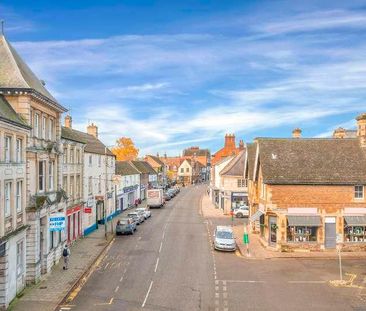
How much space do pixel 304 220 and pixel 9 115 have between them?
2549 cm

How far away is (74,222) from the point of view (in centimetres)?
4116

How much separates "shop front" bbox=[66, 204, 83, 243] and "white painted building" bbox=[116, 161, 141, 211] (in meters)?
20.2

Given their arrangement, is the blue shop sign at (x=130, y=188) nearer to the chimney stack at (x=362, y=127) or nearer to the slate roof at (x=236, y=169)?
the slate roof at (x=236, y=169)


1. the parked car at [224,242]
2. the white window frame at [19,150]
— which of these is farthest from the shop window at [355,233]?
the white window frame at [19,150]

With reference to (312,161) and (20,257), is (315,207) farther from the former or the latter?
(20,257)

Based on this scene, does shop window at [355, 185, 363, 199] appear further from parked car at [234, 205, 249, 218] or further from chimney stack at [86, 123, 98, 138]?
chimney stack at [86, 123, 98, 138]

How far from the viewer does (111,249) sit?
126 feet

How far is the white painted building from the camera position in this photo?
221 feet

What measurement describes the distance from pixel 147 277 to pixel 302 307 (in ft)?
33.8

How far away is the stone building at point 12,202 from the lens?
21.8 meters

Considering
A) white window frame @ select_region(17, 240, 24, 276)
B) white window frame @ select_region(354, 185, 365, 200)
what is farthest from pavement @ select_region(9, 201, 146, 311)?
white window frame @ select_region(354, 185, 365, 200)

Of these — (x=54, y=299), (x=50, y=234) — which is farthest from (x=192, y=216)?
(x=54, y=299)

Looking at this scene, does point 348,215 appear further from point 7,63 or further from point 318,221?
point 7,63

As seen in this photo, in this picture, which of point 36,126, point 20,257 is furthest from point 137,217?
point 20,257
